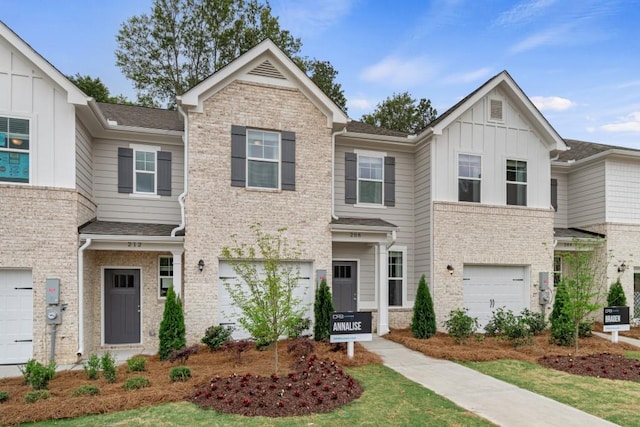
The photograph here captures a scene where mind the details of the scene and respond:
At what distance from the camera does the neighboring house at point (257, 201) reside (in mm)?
10109

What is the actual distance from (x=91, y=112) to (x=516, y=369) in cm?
1164

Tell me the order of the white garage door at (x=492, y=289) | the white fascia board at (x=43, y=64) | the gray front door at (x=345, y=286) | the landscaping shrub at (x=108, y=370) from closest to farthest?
the landscaping shrub at (x=108, y=370) < the white fascia board at (x=43, y=64) < the gray front door at (x=345, y=286) < the white garage door at (x=492, y=289)

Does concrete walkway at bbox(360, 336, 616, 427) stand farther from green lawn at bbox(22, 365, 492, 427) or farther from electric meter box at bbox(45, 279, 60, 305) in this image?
electric meter box at bbox(45, 279, 60, 305)

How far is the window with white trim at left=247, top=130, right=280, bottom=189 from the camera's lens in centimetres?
1192

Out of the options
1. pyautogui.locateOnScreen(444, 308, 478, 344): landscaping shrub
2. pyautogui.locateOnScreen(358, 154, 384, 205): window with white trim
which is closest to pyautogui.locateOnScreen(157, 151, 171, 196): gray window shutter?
pyautogui.locateOnScreen(358, 154, 384, 205): window with white trim

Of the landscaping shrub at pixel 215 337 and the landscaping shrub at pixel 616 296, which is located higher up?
the landscaping shrub at pixel 616 296

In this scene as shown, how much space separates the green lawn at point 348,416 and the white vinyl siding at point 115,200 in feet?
23.3

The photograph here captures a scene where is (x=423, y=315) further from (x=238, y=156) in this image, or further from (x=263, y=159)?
(x=238, y=156)

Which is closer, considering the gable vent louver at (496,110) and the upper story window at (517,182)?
the gable vent louver at (496,110)

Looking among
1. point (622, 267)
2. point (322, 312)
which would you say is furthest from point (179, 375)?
point (622, 267)

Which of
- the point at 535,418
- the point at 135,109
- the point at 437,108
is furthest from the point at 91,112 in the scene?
the point at 437,108

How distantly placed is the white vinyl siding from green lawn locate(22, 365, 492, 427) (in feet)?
23.3

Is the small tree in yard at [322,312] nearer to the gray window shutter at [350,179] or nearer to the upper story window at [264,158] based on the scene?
the upper story window at [264,158]

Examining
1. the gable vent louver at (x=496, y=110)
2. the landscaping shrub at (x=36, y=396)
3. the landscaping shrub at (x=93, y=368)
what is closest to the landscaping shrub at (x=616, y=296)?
the gable vent louver at (x=496, y=110)
